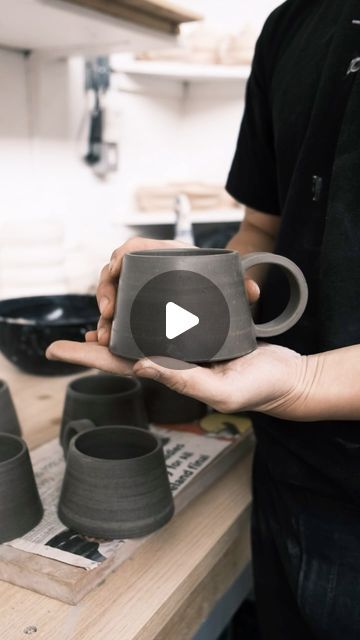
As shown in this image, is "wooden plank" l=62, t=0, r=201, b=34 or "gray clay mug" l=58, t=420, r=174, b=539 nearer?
"gray clay mug" l=58, t=420, r=174, b=539

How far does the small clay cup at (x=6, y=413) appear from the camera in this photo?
31.4 inches

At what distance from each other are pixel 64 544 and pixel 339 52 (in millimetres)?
546

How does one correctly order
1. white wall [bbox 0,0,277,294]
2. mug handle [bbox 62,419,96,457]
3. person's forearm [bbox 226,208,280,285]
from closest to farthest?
1. mug handle [bbox 62,419,96,457]
2. person's forearm [bbox 226,208,280,285]
3. white wall [bbox 0,0,277,294]

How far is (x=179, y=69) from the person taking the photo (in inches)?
71.8

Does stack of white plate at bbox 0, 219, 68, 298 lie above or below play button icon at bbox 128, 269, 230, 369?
below

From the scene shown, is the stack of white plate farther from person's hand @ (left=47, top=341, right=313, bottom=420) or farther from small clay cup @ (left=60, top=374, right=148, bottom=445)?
person's hand @ (left=47, top=341, right=313, bottom=420)

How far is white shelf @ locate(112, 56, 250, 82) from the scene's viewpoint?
1783 millimetres

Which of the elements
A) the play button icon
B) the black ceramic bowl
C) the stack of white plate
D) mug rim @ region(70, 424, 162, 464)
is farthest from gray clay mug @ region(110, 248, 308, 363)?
the stack of white plate

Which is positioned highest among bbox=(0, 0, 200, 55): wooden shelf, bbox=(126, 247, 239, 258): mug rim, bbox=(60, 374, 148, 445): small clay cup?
bbox=(0, 0, 200, 55): wooden shelf

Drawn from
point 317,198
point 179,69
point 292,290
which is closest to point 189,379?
point 292,290

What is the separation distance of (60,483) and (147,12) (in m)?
0.90

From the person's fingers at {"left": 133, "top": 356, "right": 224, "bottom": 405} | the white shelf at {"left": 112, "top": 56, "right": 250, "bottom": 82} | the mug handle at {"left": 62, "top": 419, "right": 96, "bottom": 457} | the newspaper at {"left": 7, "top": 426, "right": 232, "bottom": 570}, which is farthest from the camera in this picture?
the white shelf at {"left": 112, "top": 56, "right": 250, "bottom": 82}

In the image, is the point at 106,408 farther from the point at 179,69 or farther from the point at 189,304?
the point at 179,69

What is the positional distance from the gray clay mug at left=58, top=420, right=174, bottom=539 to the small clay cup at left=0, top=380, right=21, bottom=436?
0.19 m
